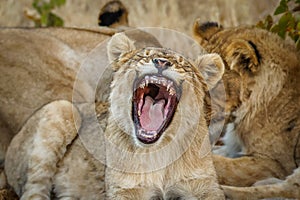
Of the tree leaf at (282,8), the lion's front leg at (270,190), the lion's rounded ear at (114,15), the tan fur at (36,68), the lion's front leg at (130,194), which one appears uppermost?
the tree leaf at (282,8)

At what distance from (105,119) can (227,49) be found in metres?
1.12

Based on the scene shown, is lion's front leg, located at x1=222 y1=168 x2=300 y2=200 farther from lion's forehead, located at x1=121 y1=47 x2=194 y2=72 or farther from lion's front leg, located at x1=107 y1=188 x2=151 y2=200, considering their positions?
lion's forehead, located at x1=121 y1=47 x2=194 y2=72

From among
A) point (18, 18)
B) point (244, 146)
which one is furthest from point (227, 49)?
point (18, 18)

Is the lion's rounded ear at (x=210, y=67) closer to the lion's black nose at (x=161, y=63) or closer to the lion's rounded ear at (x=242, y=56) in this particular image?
the lion's black nose at (x=161, y=63)

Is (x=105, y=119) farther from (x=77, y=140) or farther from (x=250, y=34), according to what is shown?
(x=250, y=34)

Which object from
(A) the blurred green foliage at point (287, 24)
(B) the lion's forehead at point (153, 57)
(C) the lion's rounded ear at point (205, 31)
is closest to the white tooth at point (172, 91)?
(B) the lion's forehead at point (153, 57)

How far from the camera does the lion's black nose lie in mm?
4301

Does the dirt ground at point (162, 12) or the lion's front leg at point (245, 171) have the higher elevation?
the dirt ground at point (162, 12)

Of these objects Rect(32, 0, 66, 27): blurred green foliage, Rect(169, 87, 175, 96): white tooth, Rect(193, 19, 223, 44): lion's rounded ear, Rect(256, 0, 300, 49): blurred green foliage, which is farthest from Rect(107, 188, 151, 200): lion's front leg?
Rect(32, 0, 66, 27): blurred green foliage

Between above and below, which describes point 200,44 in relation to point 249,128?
above

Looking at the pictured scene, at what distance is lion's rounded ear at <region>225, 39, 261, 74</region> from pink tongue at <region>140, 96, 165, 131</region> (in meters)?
1.42

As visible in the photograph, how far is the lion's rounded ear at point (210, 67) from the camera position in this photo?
4785 millimetres

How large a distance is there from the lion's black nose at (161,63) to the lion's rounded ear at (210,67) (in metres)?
0.45

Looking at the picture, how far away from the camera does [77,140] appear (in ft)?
17.4
